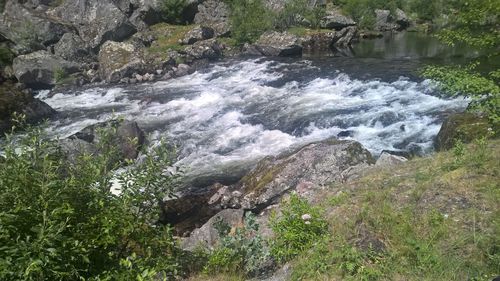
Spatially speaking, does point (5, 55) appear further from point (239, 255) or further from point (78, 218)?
point (78, 218)

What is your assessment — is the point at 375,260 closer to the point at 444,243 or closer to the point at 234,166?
the point at 444,243

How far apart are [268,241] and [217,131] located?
1294cm

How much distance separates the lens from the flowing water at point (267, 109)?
16.6 meters

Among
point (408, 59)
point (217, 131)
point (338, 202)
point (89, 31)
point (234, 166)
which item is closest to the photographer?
point (338, 202)

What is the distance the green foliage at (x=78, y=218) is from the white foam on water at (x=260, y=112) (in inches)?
293

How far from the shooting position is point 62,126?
70.7 feet

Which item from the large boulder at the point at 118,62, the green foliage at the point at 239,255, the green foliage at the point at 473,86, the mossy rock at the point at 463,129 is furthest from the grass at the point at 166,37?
the green foliage at the point at 239,255

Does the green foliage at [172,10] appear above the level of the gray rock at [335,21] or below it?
above

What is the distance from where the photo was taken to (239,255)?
596 centimetres

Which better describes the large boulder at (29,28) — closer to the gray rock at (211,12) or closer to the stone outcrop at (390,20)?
the gray rock at (211,12)

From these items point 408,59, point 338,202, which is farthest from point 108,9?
point 338,202

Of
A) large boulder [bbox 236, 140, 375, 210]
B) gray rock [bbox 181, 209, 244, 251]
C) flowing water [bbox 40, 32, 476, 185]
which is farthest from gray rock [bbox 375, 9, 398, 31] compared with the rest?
gray rock [bbox 181, 209, 244, 251]

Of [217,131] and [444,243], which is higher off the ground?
[444,243]

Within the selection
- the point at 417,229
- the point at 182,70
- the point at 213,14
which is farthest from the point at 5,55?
the point at 213,14
